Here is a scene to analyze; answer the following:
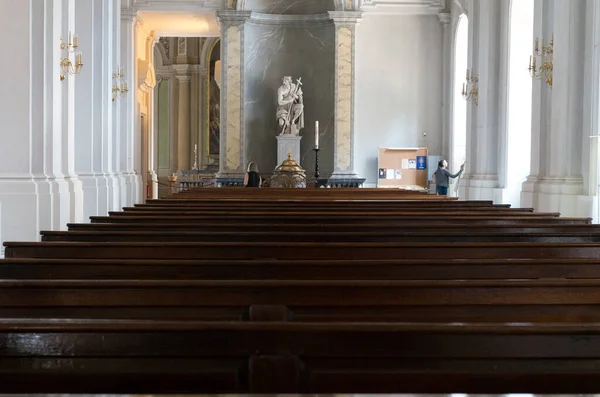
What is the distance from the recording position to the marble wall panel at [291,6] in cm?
1923

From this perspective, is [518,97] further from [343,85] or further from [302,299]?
[302,299]

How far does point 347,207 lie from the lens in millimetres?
7820

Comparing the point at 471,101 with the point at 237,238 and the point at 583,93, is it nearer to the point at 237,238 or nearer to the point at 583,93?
the point at 583,93

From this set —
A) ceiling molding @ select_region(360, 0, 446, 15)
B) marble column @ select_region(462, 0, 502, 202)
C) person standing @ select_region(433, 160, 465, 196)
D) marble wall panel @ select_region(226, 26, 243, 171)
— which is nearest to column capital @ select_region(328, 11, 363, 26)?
ceiling molding @ select_region(360, 0, 446, 15)

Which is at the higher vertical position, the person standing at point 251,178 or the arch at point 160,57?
the arch at point 160,57

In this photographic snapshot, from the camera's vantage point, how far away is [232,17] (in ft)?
59.8

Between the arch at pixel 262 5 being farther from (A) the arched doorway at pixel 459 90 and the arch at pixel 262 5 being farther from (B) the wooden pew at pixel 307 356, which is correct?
(B) the wooden pew at pixel 307 356

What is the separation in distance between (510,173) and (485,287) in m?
10.9

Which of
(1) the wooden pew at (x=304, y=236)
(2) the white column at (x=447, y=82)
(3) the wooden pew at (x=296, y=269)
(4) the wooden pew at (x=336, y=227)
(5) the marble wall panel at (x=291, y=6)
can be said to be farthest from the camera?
(5) the marble wall panel at (x=291, y=6)

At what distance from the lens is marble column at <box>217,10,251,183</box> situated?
721 inches

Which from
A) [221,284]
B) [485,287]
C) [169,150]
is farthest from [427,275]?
[169,150]

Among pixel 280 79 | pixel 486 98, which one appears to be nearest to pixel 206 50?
pixel 280 79

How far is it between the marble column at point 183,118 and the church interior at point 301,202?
0.24 ft

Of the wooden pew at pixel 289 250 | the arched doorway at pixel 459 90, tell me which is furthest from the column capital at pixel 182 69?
the wooden pew at pixel 289 250
